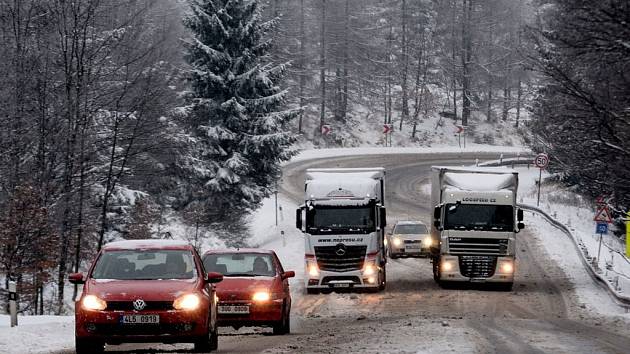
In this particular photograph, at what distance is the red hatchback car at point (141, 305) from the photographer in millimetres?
13266

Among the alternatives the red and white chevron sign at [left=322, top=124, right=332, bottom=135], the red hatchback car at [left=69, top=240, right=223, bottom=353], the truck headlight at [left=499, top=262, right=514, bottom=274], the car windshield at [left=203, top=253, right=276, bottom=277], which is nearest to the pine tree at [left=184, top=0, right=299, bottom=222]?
the truck headlight at [left=499, top=262, right=514, bottom=274]

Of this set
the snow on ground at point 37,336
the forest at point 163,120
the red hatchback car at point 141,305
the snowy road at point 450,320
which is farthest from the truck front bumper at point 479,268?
the red hatchback car at point 141,305

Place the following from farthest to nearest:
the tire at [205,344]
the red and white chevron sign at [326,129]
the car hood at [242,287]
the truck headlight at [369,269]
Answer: the red and white chevron sign at [326,129], the truck headlight at [369,269], the car hood at [242,287], the tire at [205,344]

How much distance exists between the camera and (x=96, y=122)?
119 ft

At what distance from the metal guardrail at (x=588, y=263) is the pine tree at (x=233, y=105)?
1270 cm

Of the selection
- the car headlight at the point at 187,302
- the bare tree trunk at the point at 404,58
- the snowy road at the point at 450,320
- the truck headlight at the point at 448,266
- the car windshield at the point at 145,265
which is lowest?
the snowy road at the point at 450,320

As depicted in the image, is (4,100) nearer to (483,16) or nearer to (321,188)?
(321,188)

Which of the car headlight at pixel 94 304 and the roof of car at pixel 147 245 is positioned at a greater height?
the roof of car at pixel 147 245

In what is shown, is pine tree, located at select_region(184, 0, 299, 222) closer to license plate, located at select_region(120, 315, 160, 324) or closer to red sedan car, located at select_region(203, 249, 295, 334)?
red sedan car, located at select_region(203, 249, 295, 334)

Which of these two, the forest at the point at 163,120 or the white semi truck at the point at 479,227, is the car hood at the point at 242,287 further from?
the white semi truck at the point at 479,227

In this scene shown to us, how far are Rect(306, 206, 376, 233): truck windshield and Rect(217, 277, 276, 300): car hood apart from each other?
10156 millimetres

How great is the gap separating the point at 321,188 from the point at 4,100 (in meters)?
10.6

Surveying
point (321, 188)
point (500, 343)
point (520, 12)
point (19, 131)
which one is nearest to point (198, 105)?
point (19, 131)

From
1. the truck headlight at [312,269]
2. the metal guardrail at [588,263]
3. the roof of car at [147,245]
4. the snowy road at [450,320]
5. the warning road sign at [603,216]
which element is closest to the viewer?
the roof of car at [147,245]
